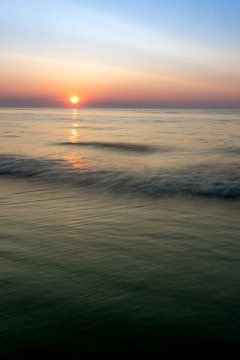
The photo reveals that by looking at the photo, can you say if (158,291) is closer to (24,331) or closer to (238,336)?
(238,336)

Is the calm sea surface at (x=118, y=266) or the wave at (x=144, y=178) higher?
the wave at (x=144, y=178)

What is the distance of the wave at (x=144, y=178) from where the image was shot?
1212 cm

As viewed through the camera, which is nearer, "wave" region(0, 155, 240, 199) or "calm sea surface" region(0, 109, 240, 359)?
"calm sea surface" region(0, 109, 240, 359)

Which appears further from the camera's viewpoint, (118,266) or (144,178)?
(144,178)

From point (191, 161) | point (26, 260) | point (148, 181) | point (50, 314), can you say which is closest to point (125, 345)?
point (50, 314)

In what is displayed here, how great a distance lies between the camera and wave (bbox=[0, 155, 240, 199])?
1212 centimetres

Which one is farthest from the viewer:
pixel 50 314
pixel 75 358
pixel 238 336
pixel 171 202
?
→ pixel 171 202

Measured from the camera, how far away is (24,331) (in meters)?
4.27

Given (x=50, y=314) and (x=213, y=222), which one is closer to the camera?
(x=50, y=314)

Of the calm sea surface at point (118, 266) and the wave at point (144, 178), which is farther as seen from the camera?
the wave at point (144, 178)

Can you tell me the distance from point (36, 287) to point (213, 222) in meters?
4.70

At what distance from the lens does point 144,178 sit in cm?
1433

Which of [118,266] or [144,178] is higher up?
[144,178]

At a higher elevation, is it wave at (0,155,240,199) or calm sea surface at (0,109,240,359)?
wave at (0,155,240,199)
